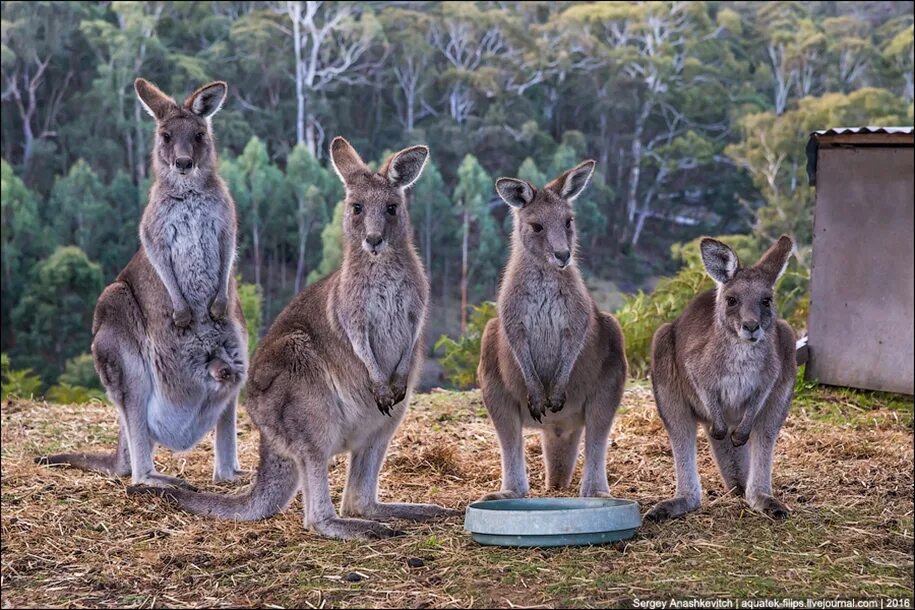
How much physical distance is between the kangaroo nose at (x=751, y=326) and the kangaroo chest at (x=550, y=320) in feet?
2.34

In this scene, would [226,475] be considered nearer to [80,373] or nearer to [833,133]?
[833,133]

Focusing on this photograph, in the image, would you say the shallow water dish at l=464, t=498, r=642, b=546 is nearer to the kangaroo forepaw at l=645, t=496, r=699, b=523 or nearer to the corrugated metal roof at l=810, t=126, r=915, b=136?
the kangaroo forepaw at l=645, t=496, r=699, b=523

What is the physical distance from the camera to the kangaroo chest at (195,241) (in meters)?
5.48

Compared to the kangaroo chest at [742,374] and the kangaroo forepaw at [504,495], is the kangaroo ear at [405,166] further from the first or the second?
the kangaroo chest at [742,374]

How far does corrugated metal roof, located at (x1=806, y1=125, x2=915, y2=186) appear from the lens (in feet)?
23.5

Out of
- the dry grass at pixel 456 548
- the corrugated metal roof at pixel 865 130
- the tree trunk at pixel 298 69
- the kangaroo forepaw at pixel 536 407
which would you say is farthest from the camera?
the tree trunk at pixel 298 69

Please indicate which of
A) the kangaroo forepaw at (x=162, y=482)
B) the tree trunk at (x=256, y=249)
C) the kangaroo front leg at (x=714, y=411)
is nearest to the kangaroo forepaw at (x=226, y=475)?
the kangaroo forepaw at (x=162, y=482)

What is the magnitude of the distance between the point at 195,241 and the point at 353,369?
1.29 metres

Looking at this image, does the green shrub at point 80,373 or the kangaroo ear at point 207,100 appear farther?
the green shrub at point 80,373

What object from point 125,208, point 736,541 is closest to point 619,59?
point 125,208

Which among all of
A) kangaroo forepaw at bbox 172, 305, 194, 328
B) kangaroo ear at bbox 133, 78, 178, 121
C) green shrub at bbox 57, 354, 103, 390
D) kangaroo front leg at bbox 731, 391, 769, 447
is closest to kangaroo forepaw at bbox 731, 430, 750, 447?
kangaroo front leg at bbox 731, 391, 769, 447

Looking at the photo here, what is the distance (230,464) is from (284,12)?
2447cm

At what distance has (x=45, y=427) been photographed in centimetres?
691

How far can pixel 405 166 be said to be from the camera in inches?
187
